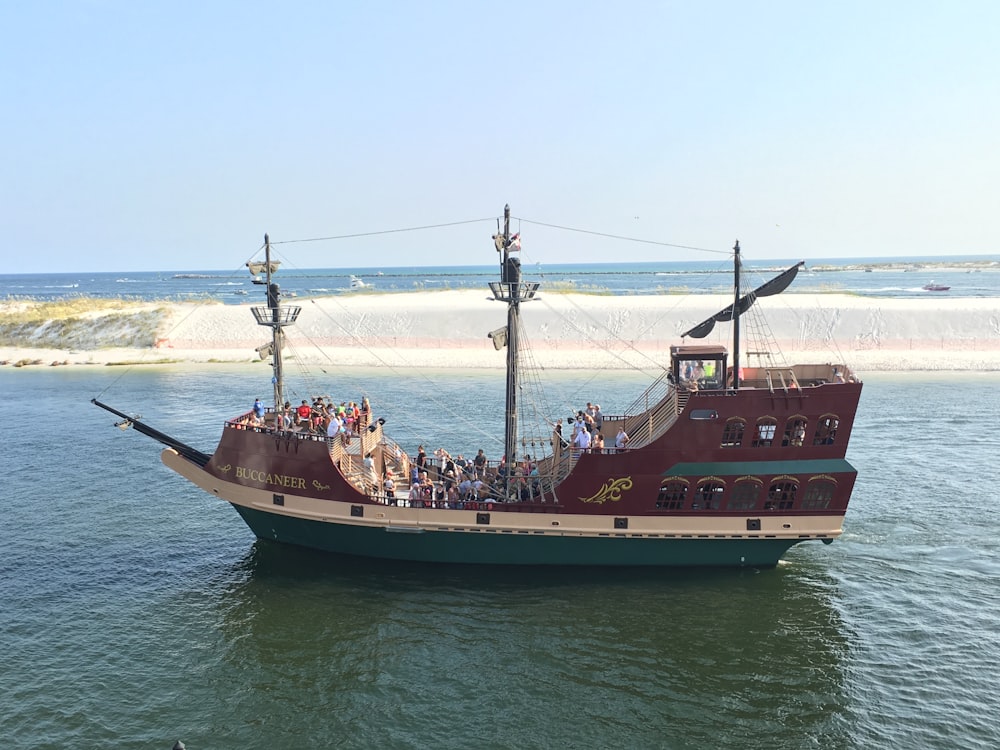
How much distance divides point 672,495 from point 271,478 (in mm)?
10866

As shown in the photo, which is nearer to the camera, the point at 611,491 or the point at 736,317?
the point at 611,491

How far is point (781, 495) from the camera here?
2083cm

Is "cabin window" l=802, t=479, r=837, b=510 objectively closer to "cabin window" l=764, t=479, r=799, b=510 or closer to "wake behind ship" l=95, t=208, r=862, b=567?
"wake behind ship" l=95, t=208, r=862, b=567

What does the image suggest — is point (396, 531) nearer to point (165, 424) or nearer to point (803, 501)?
point (803, 501)

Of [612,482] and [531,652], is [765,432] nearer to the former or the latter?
[612,482]

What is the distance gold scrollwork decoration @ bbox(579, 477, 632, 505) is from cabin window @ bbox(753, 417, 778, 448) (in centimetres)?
347

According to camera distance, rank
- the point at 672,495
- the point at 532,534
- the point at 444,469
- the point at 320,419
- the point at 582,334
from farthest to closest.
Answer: the point at 582,334 → the point at 444,469 → the point at 320,419 → the point at 532,534 → the point at 672,495

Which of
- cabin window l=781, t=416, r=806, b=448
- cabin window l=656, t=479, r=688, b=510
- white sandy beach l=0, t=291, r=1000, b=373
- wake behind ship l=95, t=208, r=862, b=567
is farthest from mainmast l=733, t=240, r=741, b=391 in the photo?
white sandy beach l=0, t=291, r=1000, b=373

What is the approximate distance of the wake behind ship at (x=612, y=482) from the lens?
20.6 meters

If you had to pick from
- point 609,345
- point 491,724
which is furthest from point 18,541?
point 609,345

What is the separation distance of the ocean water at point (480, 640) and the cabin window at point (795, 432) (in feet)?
12.6

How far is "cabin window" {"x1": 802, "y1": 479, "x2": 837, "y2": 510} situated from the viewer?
67.8 feet

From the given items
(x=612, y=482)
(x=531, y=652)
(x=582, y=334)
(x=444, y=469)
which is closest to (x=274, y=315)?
(x=444, y=469)

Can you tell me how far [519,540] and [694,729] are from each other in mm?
7428
